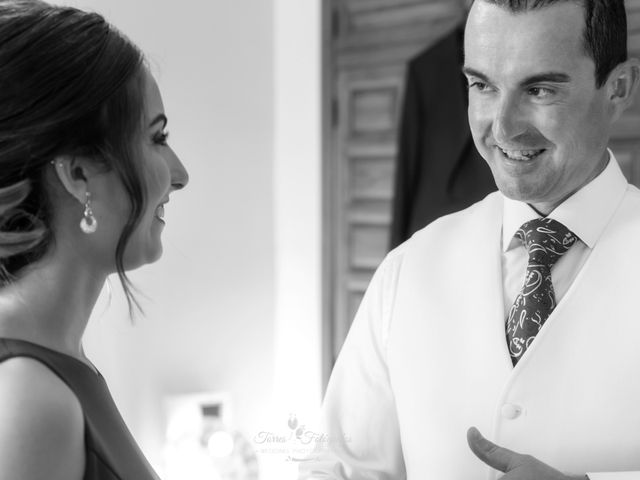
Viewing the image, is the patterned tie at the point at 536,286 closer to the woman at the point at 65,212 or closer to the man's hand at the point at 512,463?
the man's hand at the point at 512,463

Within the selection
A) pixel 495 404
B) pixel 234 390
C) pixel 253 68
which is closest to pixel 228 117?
pixel 253 68

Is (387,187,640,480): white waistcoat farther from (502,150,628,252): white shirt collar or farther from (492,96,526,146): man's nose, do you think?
(492,96,526,146): man's nose

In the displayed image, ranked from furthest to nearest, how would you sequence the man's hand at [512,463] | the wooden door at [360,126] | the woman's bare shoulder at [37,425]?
1. the wooden door at [360,126]
2. the man's hand at [512,463]
3. the woman's bare shoulder at [37,425]

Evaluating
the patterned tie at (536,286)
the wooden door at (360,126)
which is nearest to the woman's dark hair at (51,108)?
the patterned tie at (536,286)

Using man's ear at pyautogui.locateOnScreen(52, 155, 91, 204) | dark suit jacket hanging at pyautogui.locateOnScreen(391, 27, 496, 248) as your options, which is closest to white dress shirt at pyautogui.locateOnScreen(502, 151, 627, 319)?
man's ear at pyautogui.locateOnScreen(52, 155, 91, 204)

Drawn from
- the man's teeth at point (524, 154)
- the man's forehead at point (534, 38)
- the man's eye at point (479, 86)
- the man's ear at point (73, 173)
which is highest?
the man's forehead at point (534, 38)

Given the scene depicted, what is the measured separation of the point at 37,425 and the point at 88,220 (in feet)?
0.93

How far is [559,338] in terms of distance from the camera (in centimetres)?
132

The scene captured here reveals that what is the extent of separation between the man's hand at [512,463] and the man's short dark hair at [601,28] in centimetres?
60

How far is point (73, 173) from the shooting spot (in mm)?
1049

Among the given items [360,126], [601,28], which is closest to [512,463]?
[601,28]

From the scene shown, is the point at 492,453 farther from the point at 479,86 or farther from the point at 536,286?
the point at 479,86

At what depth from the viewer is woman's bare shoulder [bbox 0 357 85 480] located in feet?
2.98

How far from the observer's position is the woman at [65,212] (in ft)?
3.13
